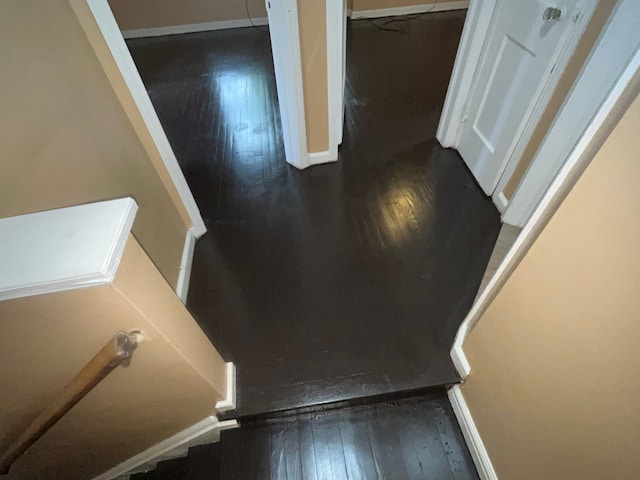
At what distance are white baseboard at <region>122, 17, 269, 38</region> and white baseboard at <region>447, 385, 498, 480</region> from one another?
4608mm

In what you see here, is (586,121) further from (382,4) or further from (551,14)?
(382,4)

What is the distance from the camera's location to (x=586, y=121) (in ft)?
4.74

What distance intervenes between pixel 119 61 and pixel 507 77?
5.82ft

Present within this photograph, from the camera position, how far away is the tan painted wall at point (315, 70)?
185 centimetres

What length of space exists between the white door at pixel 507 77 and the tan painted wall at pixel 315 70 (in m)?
0.87

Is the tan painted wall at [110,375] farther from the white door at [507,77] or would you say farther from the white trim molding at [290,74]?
the white door at [507,77]

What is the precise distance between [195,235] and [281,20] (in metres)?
1.19

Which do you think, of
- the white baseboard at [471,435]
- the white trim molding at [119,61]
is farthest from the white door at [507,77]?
the white trim molding at [119,61]

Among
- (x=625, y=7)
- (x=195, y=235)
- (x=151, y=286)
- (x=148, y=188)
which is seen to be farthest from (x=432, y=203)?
(x=151, y=286)

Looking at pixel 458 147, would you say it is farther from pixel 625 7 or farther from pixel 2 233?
pixel 2 233

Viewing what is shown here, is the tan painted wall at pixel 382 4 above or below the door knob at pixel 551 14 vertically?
below

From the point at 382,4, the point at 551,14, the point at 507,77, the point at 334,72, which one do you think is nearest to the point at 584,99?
the point at 551,14

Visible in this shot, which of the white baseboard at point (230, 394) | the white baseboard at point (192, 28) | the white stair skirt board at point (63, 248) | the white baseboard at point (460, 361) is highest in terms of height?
the white stair skirt board at point (63, 248)

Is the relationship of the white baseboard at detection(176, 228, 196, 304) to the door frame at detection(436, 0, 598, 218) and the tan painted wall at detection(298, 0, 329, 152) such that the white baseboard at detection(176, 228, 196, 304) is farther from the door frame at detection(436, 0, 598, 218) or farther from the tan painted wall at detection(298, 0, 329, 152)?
the door frame at detection(436, 0, 598, 218)
